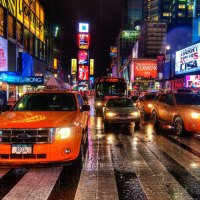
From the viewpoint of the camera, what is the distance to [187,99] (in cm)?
1356

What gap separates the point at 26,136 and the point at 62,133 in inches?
28.9

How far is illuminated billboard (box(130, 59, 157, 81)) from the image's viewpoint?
85.0 m

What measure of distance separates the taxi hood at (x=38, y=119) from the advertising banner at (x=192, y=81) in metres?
33.9

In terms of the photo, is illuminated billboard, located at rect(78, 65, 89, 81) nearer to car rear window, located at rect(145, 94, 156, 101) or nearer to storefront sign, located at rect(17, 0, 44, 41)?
storefront sign, located at rect(17, 0, 44, 41)

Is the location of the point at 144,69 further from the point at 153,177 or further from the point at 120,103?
the point at 153,177

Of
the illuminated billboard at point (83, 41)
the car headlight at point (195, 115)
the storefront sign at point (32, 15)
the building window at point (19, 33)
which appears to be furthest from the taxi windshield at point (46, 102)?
the illuminated billboard at point (83, 41)

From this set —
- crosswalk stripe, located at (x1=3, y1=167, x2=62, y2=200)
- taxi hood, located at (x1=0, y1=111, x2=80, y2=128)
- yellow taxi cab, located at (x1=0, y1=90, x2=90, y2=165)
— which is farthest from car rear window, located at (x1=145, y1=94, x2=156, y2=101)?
crosswalk stripe, located at (x1=3, y1=167, x2=62, y2=200)

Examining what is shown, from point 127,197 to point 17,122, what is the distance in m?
2.77

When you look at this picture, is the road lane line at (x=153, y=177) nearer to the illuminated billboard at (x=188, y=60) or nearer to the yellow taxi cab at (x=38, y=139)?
the yellow taxi cab at (x=38, y=139)

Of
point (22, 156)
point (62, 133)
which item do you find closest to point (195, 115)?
point (62, 133)

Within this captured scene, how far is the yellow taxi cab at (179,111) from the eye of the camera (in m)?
11.8

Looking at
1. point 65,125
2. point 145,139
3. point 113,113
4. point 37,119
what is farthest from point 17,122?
Result: point 113,113

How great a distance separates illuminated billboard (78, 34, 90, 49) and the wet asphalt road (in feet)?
318

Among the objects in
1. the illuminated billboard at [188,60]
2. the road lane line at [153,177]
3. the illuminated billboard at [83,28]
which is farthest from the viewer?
the illuminated billboard at [83,28]
